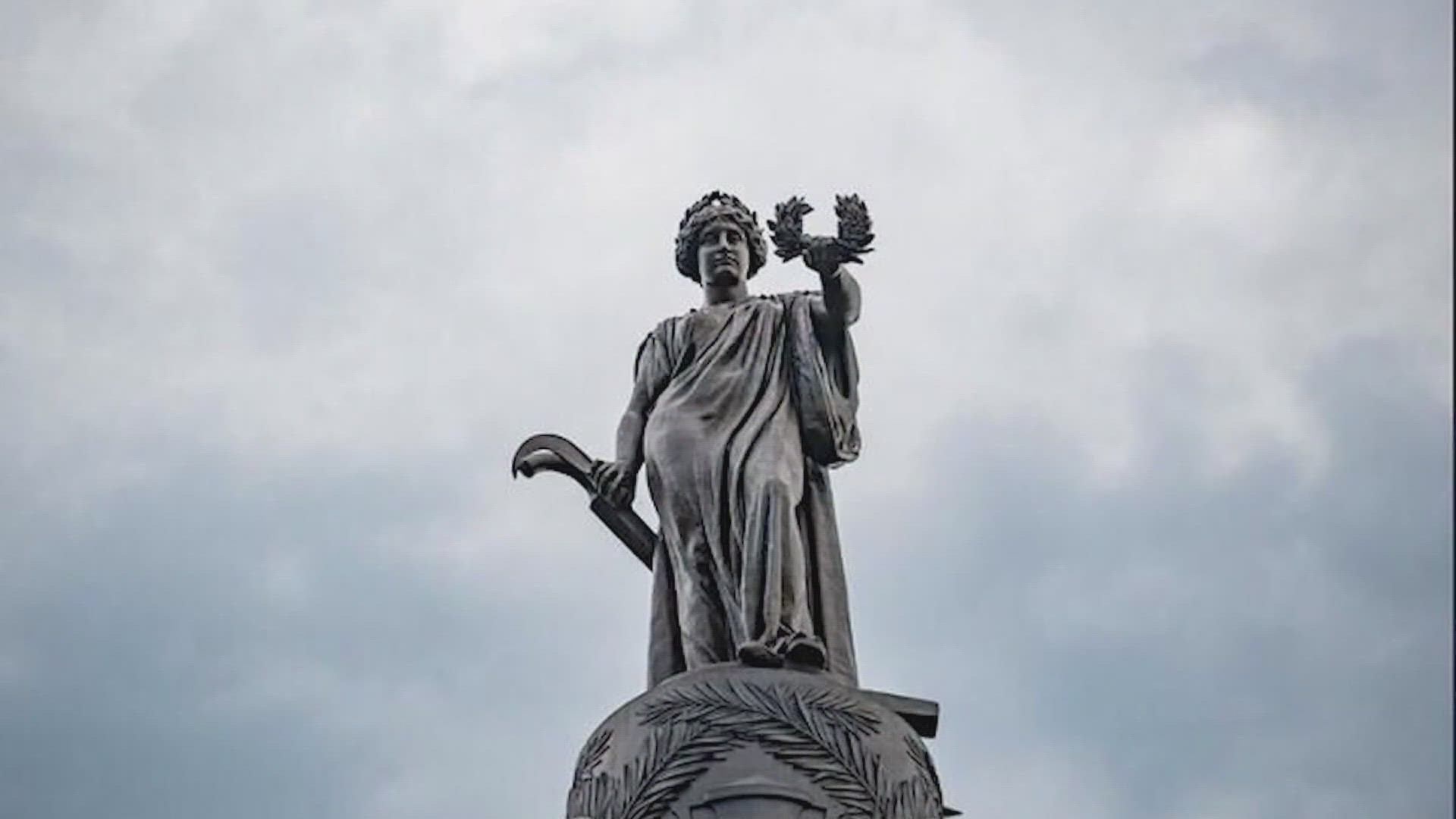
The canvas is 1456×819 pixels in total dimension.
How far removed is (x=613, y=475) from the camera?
1338 cm

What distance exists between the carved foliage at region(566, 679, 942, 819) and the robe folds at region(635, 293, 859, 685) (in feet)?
2.54

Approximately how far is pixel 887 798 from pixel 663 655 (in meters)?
2.35

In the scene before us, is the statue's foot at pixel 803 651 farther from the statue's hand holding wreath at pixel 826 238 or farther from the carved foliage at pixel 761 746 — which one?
the statue's hand holding wreath at pixel 826 238

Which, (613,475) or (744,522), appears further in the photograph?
(613,475)

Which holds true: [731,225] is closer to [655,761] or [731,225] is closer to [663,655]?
[663,655]

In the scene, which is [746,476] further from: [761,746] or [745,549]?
[761,746]

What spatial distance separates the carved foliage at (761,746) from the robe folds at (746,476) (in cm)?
77

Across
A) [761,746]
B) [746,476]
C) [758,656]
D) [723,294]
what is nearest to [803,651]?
[758,656]

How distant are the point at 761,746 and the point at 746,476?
234 cm

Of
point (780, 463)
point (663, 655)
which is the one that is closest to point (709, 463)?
point (780, 463)

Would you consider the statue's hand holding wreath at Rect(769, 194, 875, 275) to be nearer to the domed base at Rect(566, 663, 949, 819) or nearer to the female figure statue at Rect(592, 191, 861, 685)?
→ the female figure statue at Rect(592, 191, 861, 685)

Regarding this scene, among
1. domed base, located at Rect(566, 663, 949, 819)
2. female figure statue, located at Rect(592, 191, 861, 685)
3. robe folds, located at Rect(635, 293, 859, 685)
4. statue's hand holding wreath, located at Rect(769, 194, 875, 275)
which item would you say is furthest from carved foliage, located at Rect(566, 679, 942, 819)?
statue's hand holding wreath, located at Rect(769, 194, 875, 275)

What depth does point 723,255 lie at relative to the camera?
14.2 m

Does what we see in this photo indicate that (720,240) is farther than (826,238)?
Yes
